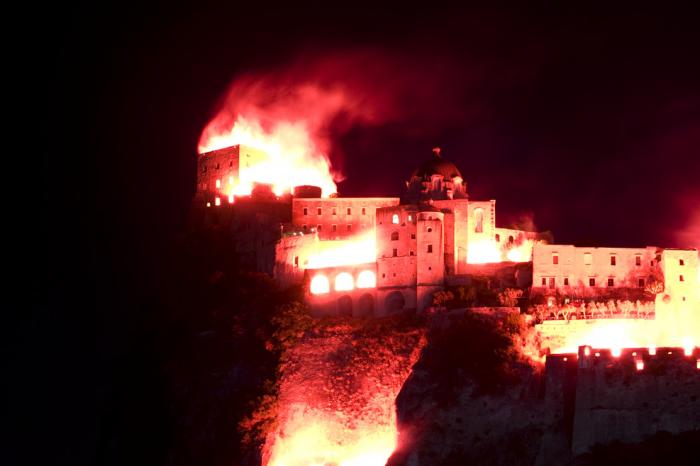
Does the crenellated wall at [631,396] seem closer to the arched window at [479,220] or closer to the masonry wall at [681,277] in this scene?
the masonry wall at [681,277]

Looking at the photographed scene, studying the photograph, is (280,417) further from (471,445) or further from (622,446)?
(622,446)

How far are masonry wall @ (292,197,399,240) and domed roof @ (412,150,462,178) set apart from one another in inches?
103

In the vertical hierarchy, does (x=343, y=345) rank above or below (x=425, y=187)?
below

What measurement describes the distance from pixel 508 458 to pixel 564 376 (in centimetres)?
514

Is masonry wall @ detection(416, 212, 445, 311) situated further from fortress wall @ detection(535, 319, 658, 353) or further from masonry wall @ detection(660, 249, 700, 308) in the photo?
masonry wall @ detection(660, 249, 700, 308)

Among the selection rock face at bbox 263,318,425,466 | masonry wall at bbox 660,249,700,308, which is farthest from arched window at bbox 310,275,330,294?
masonry wall at bbox 660,249,700,308

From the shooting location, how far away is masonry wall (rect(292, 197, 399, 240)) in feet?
268

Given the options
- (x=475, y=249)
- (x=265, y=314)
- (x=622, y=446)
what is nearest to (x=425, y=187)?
(x=475, y=249)

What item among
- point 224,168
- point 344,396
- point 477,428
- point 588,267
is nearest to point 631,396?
point 477,428

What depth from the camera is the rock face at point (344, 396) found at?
220 feet

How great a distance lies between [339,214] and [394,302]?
1108 cm

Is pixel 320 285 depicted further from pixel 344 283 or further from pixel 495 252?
pixel 495 252

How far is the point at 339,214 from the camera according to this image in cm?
8225

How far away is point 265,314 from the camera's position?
241 feet
